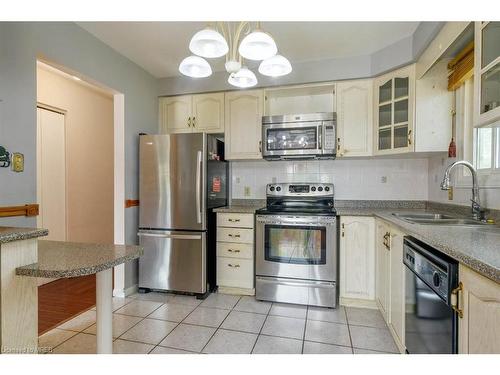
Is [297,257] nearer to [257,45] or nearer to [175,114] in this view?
[257,45]

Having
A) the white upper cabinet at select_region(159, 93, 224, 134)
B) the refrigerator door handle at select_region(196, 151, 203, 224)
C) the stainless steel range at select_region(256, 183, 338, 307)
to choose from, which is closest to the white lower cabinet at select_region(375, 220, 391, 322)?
the stainless steel range at select_region(256, 183, 338, 307)

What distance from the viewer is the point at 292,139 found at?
2.90 meters

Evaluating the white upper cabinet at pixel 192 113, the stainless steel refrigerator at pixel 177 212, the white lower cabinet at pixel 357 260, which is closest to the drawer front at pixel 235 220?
the stainless steel refrigerator at pixel 177 212

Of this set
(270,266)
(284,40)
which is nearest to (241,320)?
(270,266)

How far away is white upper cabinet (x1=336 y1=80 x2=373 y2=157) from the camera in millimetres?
2791

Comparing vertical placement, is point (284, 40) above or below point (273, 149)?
above

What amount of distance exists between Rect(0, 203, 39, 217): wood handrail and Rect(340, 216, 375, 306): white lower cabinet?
97.5 inches

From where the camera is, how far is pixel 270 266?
2715mm

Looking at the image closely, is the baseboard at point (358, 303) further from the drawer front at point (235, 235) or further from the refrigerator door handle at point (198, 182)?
the refrigerator door handle at point (198, 182)

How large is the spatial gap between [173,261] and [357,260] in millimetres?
1823

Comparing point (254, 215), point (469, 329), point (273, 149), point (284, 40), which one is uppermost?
point (284, 40)

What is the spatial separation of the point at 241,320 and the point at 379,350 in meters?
1.06

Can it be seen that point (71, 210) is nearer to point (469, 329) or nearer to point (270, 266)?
point (270, 266)

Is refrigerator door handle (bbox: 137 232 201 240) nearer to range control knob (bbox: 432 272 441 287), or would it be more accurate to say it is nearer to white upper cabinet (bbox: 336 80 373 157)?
white upper cabinet (bbox: 336 80 373 157)
